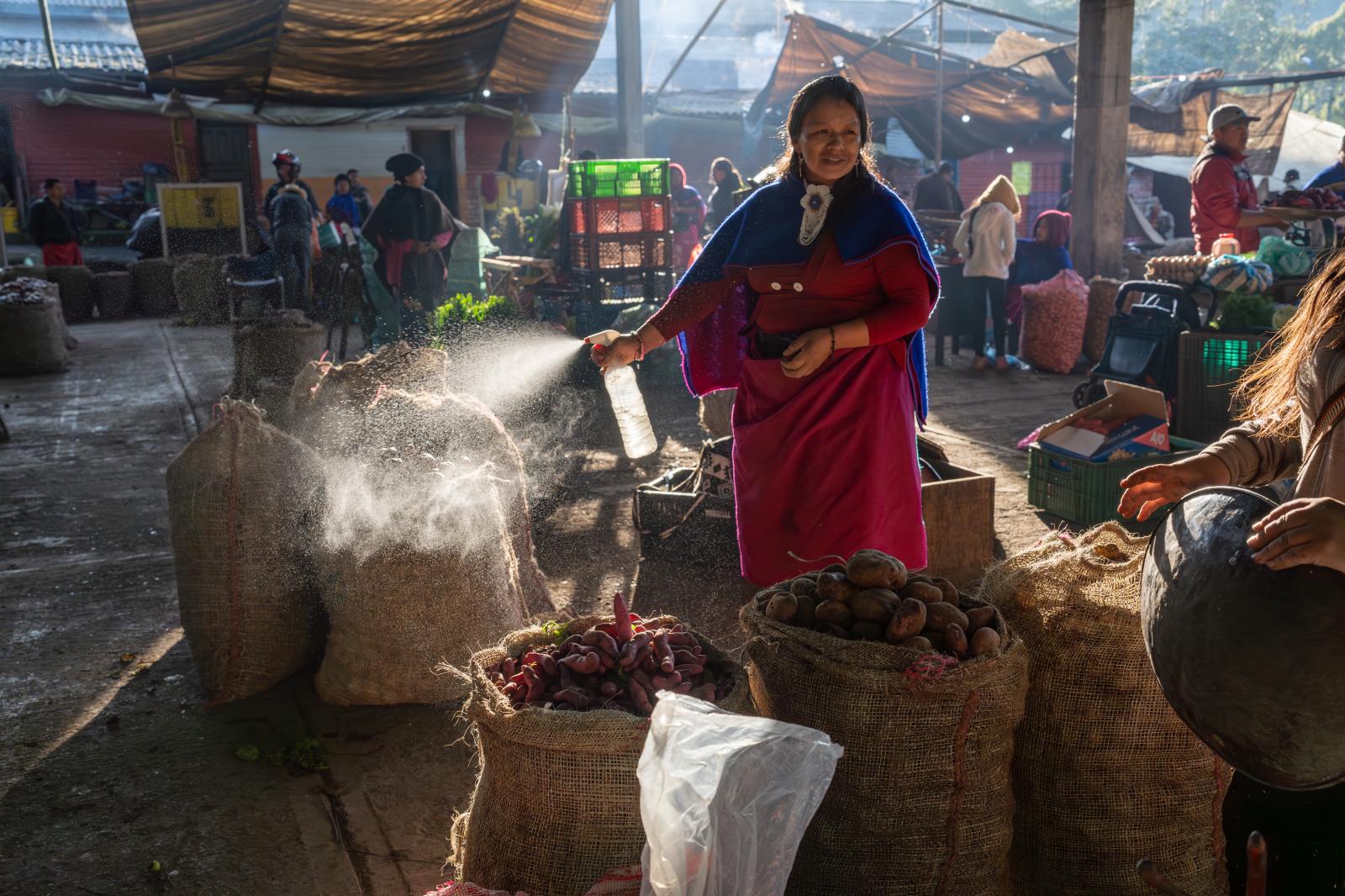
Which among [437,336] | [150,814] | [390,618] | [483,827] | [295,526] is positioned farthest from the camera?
[437,336]

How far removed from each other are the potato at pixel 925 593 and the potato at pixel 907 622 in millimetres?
92

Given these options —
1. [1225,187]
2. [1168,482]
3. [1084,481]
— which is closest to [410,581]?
[1168,482]

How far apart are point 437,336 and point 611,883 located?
5.50 metres

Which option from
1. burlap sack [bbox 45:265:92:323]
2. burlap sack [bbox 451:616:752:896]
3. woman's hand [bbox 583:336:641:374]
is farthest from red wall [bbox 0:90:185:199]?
burlap sack [bbox 451:616:752:896]

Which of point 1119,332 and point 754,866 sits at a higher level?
point 1119,332

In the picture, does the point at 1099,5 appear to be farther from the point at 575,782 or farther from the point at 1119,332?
the point at 575,782

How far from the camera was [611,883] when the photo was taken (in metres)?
2.05

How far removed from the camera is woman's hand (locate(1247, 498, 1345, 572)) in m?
1.50

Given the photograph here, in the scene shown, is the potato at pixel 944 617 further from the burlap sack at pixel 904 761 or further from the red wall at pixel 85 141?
the red wall at pixel 85 141

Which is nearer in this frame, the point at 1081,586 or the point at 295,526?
the point at 1081,586

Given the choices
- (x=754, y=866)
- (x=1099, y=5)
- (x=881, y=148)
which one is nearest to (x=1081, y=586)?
(x=754, y=866)

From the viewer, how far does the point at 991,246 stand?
9.79m

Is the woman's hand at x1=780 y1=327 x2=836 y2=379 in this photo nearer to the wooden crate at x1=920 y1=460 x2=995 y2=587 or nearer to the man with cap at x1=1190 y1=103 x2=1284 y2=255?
the wooden crate at x1=920 y1=460 x2=995 y2=587

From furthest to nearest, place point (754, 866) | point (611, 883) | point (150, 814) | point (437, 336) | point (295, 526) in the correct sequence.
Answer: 1. point (437, 336)
2. point (295, 526)
3. point (150, 814)
4. point (611, 883)
5. point (754, 866)
